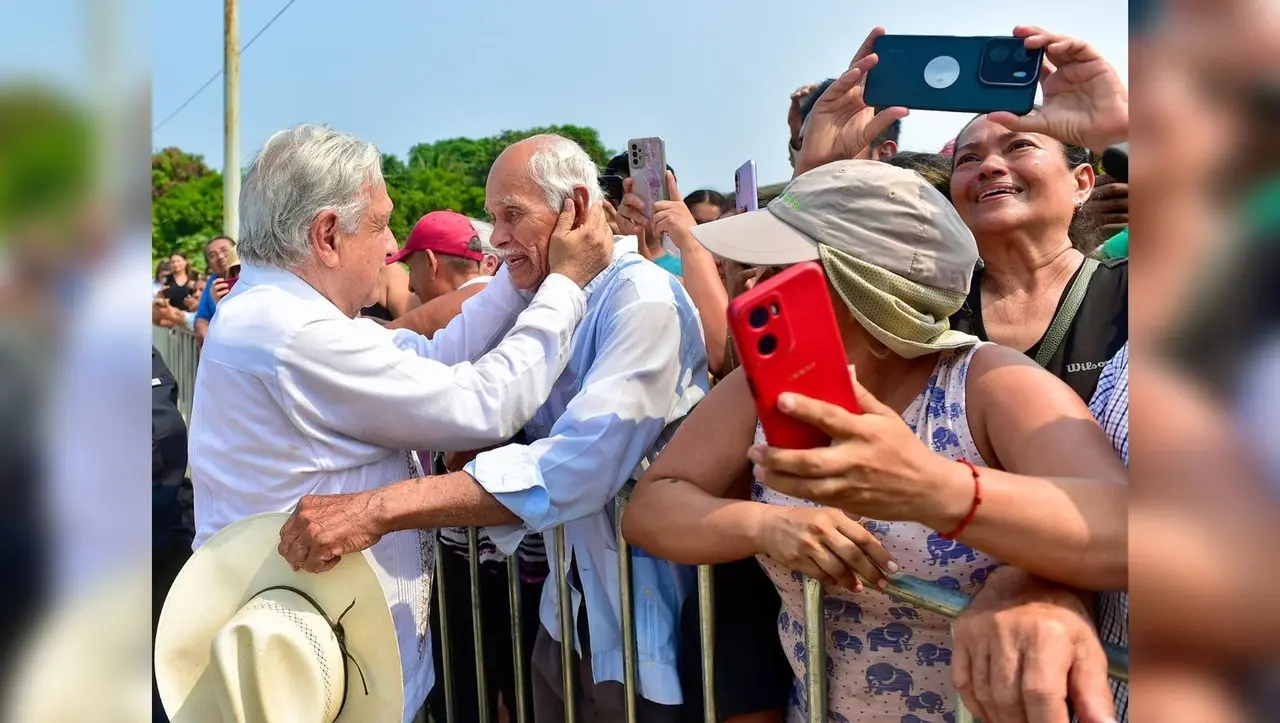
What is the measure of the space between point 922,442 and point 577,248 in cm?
137

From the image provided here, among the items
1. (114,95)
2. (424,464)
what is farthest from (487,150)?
(114,95)

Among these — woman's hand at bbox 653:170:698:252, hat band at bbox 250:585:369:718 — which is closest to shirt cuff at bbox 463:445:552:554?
hat band at bbox 250:585:369:718

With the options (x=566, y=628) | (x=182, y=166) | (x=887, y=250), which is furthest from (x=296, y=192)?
(x=182, y=166)

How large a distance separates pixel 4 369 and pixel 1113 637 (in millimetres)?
1314

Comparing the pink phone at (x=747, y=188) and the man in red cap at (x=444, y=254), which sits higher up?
the pink phone at (x=747, y=188)

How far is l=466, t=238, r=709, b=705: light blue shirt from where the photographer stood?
7.04 ft

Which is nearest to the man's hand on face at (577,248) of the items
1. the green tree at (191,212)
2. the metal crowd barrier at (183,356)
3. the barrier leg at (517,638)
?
the barrier leg at (517,638)

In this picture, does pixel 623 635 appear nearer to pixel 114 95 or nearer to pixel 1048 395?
pixel 1048 395

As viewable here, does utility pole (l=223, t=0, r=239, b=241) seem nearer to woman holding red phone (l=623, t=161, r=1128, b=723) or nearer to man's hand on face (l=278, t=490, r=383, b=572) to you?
man's hand on face (l=278, t=490, r=383, b=572)

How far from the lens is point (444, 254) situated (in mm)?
4629

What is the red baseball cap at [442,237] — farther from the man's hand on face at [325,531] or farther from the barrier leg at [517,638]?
the man's hand on face at [325,531]

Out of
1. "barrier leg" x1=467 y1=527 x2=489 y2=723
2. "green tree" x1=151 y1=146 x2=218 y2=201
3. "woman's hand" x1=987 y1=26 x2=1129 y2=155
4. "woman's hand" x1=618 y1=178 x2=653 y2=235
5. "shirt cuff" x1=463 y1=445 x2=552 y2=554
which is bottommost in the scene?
"barrier leg" x1=467 y1=527 x2=489 y2=723

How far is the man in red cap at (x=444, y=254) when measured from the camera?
4.59m

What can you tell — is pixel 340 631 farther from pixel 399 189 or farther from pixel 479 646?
pixel 399 189
